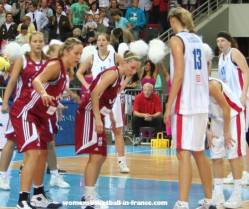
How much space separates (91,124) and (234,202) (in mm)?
1831

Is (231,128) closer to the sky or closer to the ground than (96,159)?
closer to the sky

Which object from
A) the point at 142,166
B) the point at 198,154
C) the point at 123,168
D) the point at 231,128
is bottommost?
the point at 142,166

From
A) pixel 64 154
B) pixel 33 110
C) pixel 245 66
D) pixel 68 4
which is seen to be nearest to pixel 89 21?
pixel 68 4

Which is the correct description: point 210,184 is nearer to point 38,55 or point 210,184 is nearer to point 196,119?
point 196,119

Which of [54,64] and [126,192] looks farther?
[126,192]

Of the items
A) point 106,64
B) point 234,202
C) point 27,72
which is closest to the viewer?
point 234,202

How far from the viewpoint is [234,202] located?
793cm

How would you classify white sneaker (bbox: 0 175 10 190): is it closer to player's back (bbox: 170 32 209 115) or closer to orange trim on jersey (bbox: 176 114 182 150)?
orange trim on jersey (bbox: 176 114 182 150)

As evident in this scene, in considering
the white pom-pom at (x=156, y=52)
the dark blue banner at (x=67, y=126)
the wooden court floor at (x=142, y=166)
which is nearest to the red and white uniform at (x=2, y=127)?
the wooden court floor at (x=142, y=166)

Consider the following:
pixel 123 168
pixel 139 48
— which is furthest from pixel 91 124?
pixel 123 168

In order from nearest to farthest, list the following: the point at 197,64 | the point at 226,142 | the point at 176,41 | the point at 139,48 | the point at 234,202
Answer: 1. the point at 176,41
2. the point at 197,64
3. the point at 226,142
4. the point at 234,202
5. the point at 139,48

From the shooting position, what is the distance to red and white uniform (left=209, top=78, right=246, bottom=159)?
7922mm

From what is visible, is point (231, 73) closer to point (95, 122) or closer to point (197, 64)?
point (197, 64)

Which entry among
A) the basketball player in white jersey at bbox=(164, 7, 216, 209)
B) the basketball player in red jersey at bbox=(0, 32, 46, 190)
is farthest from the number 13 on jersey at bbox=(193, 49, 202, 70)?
the basketball player in red jersey at bbox=(0, 32, 46, 190)
